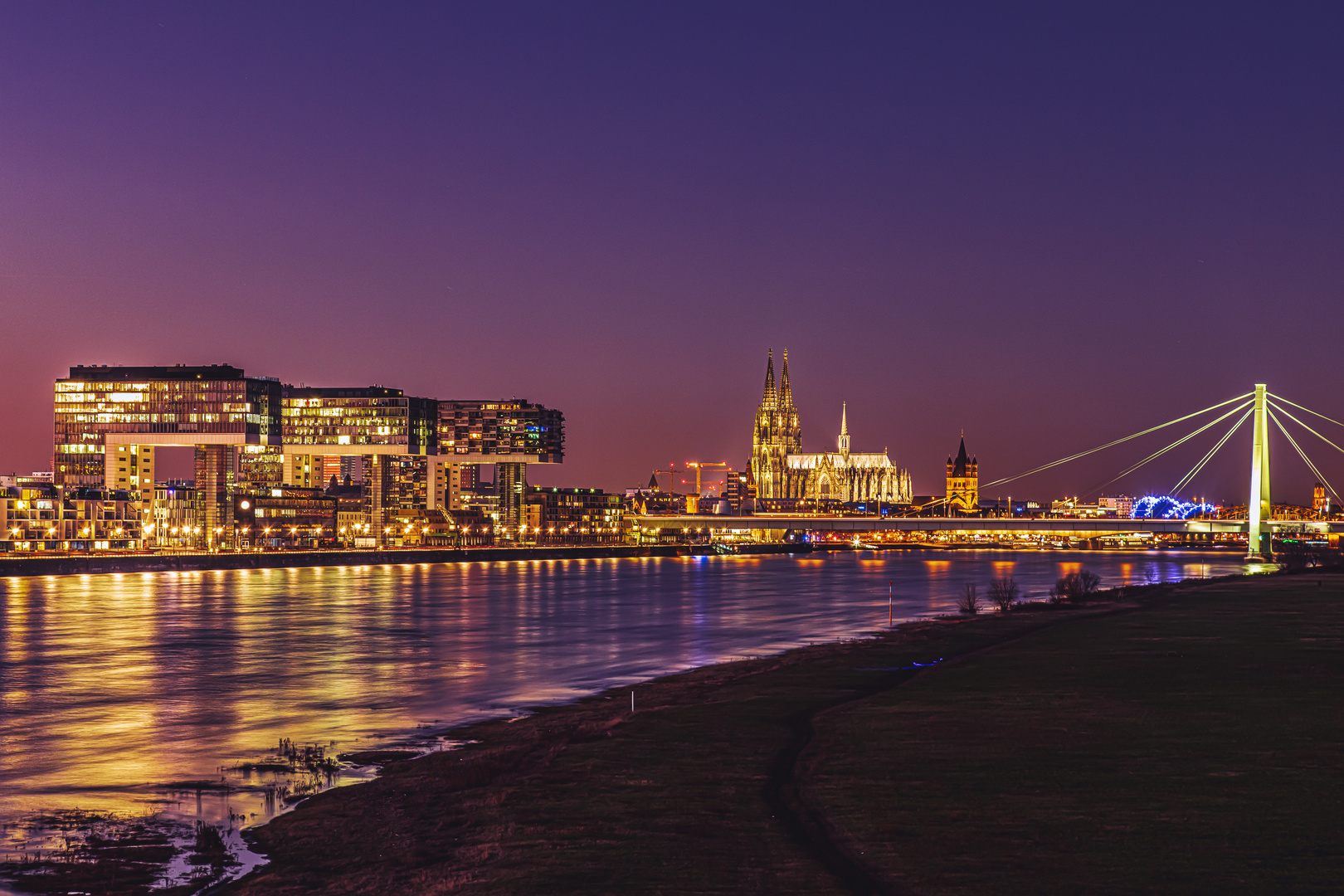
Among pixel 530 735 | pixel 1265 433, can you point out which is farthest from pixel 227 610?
pixel 1265 433

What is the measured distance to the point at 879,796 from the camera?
1930cm

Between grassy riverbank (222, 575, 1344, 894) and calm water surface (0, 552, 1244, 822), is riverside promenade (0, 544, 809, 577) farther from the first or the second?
grassy riverbank (222, 575, 1344, 894)

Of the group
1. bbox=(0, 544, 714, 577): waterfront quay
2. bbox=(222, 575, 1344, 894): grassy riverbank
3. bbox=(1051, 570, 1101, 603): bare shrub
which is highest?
bbox=(222, 575, 1344, 894): grassy riverbank

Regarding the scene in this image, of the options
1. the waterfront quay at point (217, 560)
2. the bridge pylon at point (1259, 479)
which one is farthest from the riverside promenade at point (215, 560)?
the bridge pylon at point (1259, 479)

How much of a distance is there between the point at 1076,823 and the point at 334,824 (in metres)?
11.0

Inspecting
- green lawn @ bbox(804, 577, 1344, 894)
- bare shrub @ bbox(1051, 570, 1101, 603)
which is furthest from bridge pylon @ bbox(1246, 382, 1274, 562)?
green lawn @ bbox(804, 577, 1344, 894)

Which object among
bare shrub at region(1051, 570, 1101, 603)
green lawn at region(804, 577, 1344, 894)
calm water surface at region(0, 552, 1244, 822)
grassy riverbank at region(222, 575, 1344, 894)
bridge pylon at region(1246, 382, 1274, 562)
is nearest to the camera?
green lawn at region(804, 577, 1344, 894)

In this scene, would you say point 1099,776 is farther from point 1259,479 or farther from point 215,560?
point 215,560

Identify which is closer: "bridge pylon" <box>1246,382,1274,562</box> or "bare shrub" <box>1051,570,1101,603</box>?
"bare shrub" <box>1051,570,1101,603</box>

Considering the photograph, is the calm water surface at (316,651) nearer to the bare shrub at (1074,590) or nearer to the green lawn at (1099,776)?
the bare shrub at (1074,590)

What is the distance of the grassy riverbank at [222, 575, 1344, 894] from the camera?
1534 cm

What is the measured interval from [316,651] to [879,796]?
142 feet

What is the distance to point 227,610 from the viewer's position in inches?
3415

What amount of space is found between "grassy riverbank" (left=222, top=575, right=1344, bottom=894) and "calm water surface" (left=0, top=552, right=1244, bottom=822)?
5132 mm
